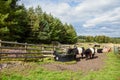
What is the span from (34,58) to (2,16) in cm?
2012

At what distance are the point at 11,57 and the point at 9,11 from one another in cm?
2578

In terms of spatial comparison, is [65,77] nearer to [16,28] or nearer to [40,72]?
[40,72]

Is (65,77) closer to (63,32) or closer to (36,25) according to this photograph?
(36,25)

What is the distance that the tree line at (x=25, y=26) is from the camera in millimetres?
40828

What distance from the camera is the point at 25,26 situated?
56.6 meters

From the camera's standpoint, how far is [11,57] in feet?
58.1

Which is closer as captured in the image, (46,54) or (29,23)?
(46,54)

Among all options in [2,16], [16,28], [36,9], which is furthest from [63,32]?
[2,16]

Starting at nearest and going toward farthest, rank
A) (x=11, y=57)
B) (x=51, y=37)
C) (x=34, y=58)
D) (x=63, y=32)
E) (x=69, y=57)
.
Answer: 1. (x=11, y=57)
2. (x=34, y=58)
3. (x=69, y=57)
4. (x=51, y=37)
5. (x=63, y=32)

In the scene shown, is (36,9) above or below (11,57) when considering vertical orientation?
above

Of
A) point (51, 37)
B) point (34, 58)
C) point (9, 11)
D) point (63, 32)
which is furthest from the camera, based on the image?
point (63, 32)

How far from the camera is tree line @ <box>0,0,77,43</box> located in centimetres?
4083

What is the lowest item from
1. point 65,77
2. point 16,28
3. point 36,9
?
point 65,77

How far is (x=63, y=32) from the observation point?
88.2 meters
